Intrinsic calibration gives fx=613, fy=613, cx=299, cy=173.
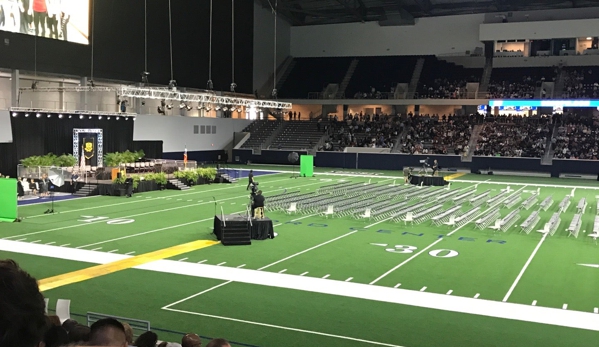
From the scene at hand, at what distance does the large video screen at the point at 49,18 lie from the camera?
→ 1379 inches

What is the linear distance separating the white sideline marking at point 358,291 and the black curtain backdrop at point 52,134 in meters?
20.6

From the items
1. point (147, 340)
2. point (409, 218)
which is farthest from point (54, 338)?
point (409, 218)

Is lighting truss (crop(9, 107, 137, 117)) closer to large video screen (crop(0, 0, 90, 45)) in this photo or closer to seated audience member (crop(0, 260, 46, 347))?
large video screen (crop(0, 0, 90, 45))

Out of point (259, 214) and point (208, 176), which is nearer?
point (259, 214)

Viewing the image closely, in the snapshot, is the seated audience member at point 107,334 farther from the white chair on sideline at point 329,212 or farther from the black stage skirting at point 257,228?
the white chair on sideline at point 329,212

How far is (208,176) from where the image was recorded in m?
38.7

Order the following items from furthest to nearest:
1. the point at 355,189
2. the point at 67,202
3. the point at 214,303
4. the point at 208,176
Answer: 1. the point at 208,176
2. the point at 355,189
3. the point at 67,202
4. the point at 214,303

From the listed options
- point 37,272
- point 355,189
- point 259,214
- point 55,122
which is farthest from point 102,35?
point 37,272

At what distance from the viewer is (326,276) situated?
1518 centimetres

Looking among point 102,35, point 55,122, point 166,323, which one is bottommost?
point 166,323

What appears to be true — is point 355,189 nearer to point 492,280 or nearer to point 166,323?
point 492,280

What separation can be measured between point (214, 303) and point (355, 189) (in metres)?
22.6

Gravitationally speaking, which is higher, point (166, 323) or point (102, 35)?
point (102, 35)

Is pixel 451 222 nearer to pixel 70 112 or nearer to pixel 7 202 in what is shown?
pixel 7 202
